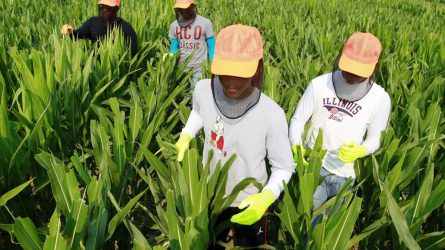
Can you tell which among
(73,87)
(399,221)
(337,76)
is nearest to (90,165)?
(73,87)

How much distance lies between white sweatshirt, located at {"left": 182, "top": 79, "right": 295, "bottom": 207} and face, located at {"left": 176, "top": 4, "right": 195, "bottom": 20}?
60.1 inches

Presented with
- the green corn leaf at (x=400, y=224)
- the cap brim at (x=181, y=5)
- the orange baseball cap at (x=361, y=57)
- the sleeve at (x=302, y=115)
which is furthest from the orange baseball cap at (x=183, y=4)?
the green corn leaf at (x=400, y=224)

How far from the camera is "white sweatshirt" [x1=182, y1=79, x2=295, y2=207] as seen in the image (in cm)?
110

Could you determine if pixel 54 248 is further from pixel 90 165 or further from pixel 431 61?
pixel 431 61

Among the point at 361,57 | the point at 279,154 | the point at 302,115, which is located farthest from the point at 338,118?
the point at 279,154

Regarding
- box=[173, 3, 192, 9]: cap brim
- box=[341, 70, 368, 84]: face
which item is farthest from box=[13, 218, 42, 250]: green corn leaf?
box=[173, 3, 192, 9]: cap brim

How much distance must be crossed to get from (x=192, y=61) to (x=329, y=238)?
207cm

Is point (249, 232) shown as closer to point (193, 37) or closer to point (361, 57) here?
point (361, 57)

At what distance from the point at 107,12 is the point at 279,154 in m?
1.87

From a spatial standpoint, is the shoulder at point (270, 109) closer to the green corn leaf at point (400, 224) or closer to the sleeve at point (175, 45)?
the green corn leaf at point (400, 224)

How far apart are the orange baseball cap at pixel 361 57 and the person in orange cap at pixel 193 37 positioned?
1.45 meters

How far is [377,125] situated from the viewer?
55.2 inches

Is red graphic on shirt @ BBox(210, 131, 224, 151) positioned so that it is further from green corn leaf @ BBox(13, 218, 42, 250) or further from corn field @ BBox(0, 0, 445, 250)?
green corn leaf @ BBox(13, 218, 42, 250)

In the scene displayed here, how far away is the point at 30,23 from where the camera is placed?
2855 millimetres
